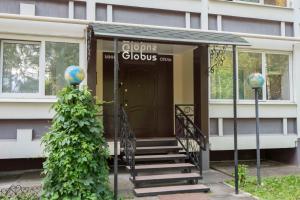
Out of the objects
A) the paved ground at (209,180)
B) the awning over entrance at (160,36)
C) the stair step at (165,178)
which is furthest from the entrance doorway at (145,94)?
the awning over entrance at (160,36)

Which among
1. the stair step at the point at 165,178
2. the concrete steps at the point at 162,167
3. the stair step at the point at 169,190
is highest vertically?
the concrete steps at the point at 162,167

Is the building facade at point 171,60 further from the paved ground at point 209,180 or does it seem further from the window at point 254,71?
the paved ground at point 209,180

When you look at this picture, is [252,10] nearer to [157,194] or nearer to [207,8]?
[207,8]

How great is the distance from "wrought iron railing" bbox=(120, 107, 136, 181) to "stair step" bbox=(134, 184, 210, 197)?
0.42 meters

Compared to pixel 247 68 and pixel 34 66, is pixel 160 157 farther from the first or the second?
pixel 247 68

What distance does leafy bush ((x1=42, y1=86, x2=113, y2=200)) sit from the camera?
5098 millimetres

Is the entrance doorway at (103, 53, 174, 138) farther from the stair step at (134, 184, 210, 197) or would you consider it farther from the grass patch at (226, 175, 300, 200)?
the grass patch at (226, 175, 300, 200)

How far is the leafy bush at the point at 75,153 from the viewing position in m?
5.10

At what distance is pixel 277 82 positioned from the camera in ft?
30.7

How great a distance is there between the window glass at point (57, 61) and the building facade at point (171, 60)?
0.02m

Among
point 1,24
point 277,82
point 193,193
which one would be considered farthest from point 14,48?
point 277,82

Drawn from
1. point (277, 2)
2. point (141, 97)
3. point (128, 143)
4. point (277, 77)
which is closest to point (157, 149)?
point (128, 143)

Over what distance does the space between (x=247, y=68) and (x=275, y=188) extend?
3842 mm

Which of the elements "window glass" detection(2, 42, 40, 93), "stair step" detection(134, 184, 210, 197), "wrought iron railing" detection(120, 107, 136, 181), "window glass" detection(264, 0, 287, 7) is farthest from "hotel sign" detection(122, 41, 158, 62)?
"window glass" detection(264, 0, 287, 7)
